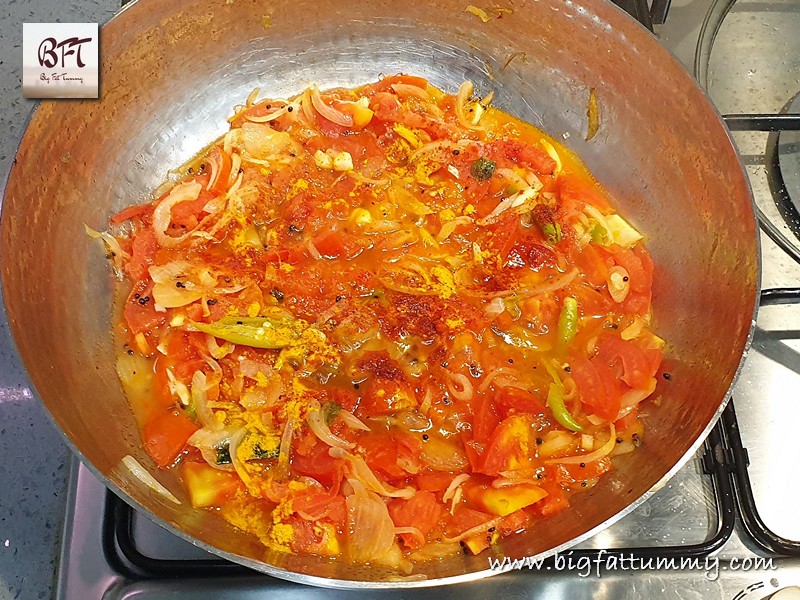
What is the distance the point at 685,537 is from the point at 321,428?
3.31ft

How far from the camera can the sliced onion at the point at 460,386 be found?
1.74 m

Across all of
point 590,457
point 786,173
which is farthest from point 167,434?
→ point 786,173

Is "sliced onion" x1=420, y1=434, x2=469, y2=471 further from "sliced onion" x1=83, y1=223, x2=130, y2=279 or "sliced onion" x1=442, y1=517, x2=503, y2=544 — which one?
"sliced onion" x1=83, y1=223, x2=130, y2=279

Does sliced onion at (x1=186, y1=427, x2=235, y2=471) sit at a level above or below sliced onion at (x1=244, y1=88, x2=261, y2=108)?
below

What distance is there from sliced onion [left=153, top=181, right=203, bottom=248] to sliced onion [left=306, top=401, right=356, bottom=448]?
28.6 inches

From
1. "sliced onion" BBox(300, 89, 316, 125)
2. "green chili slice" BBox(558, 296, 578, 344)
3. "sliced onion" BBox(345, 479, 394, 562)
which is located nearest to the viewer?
"sliced onion" BBox(345, 479, 394, 562)

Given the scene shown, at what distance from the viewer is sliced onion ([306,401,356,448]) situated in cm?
162

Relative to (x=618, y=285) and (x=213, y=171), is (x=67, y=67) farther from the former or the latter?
(x=618, y=285)

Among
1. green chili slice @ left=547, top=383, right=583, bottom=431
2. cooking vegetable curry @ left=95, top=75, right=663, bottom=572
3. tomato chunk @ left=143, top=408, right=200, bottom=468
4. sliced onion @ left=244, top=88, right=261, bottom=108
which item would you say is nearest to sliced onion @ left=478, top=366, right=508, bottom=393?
cooking vegetable curry @ left=95, top=75, right=663, bottom=572

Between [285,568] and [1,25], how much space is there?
7.62 feet

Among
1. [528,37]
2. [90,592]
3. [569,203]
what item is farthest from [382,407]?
[528,37]

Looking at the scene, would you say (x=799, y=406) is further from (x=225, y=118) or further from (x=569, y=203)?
(x=225, y=118)

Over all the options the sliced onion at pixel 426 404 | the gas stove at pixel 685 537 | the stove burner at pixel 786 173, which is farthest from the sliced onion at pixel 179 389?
the stove burner at pixel 786 173

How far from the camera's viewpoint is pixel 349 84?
242cm
